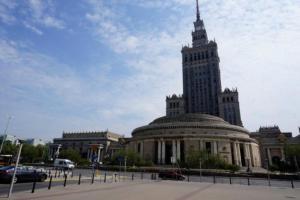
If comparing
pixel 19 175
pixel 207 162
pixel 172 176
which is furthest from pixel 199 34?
pixel 19 175

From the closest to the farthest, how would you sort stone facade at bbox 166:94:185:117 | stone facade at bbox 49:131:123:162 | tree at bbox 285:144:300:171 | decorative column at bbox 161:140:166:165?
tree at bbox 285:144:300:171
decorative column at bbox 161:140:166:165
stone facade at bbox 49:131:123:162
stone facade at bbox 166:94:185:117

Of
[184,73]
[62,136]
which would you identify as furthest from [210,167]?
[62,136]

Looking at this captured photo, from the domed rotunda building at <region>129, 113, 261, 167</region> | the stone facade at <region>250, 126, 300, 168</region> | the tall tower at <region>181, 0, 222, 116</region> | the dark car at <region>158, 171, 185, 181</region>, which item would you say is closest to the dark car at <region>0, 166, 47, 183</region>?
the dark car at <region>158, 171, 185, 181</region>

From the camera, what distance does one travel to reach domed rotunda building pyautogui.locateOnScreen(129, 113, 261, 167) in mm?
78344

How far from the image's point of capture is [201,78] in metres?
134

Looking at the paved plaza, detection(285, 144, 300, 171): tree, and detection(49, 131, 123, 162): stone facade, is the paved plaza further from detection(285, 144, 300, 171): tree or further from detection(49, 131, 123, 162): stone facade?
detection(49, 131, 123, 162): stone facade

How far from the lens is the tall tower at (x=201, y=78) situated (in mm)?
125812

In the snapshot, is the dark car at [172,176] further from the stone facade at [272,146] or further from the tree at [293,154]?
the stone facade at [272,146]

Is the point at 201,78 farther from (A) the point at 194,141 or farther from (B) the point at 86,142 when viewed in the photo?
(B) the point at 86,142

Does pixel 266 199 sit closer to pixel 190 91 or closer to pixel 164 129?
pixel 164 129

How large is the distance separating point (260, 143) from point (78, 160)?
81.3 meters

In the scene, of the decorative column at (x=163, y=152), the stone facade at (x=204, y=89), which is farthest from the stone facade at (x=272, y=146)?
the decorative column at (x=163, y=152)

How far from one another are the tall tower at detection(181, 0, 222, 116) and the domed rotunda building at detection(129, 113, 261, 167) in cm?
3968

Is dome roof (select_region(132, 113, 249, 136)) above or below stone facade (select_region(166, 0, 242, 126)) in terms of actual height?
below
